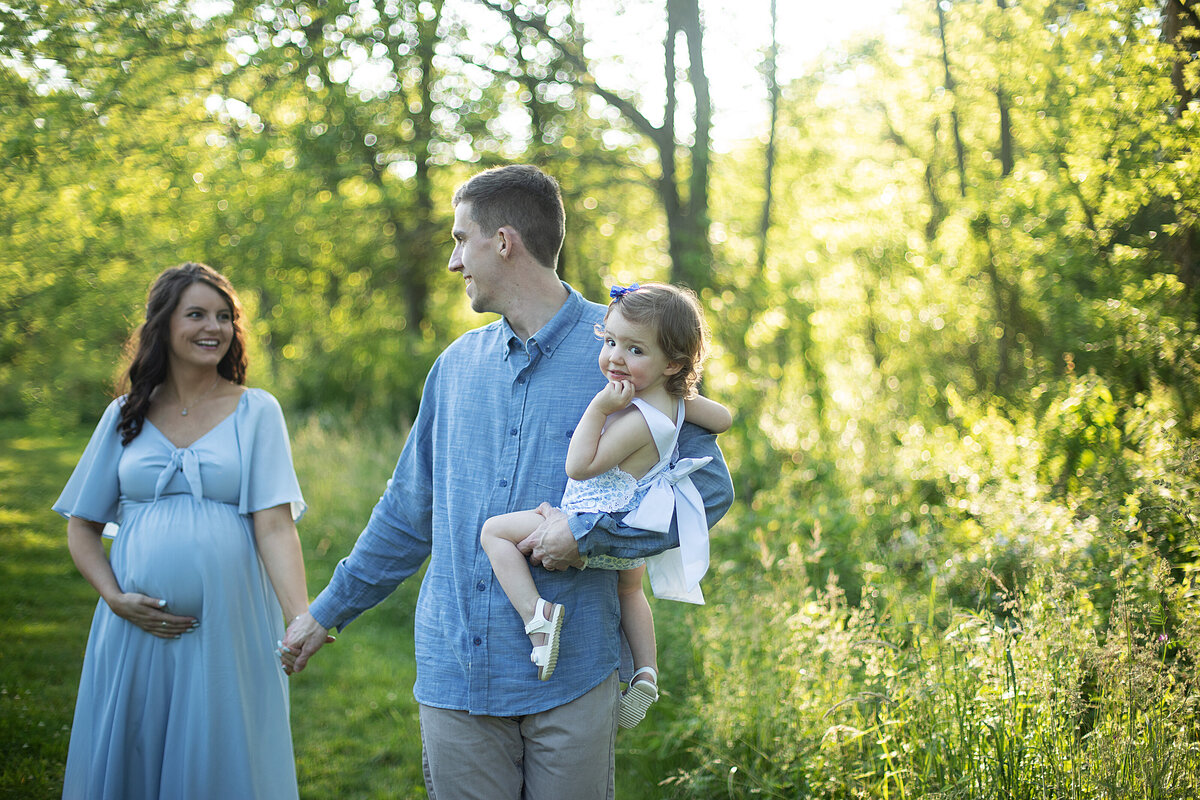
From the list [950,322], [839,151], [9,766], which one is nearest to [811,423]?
[950,322]

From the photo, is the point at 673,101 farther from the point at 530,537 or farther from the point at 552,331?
the point at 530,537

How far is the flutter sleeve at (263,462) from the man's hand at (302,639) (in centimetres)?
52

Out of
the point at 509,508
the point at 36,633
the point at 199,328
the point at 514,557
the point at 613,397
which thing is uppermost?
the point at 199,328

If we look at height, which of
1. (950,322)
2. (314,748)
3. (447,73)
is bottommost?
(314,748)

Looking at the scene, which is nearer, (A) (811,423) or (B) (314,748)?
(B) (314,748)

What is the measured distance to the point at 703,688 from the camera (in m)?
4.30

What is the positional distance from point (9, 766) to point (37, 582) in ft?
13.6

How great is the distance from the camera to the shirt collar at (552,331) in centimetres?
251

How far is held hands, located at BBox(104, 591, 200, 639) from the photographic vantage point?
2.97 metres

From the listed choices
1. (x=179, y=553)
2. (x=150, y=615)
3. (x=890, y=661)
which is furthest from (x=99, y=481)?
(x=890, y=661)

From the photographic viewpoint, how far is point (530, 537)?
2258mm

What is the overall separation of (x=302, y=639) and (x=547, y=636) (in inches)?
39.0

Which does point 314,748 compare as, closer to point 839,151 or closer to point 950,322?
point 950,322

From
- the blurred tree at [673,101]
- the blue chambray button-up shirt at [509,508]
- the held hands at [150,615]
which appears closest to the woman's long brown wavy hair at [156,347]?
the held hands at [150,615]
